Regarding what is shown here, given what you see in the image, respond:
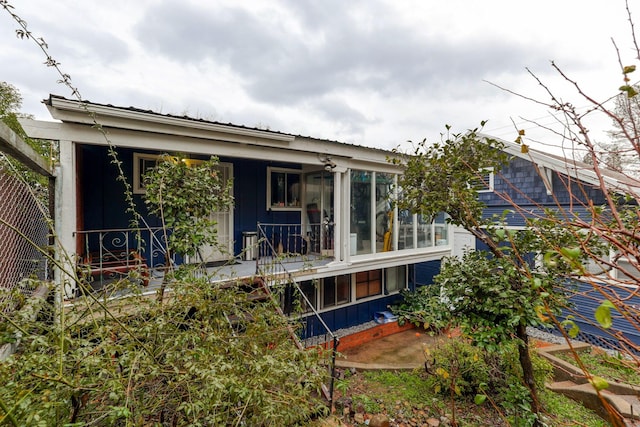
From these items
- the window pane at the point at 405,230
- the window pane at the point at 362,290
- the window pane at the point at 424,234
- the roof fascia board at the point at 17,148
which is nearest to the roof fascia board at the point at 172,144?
the roof fascia board at the point at 17,148

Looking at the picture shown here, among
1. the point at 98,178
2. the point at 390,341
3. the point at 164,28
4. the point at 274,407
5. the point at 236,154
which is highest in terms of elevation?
the point at 164,28

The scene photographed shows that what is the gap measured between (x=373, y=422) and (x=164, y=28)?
8.59m

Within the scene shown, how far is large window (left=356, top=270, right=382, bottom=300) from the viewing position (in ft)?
29.8

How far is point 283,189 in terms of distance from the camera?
8109mm

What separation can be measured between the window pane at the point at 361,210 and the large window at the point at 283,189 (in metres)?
1.99

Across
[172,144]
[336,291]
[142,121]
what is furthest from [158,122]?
[336,291]

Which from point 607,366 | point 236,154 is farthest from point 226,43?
point 607,366

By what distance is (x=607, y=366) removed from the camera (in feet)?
20.6

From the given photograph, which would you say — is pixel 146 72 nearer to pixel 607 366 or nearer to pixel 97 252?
pixel 97 252

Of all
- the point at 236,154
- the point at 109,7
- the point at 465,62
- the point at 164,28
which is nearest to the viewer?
the point at 109,7

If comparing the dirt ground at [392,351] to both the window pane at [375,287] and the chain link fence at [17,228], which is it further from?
the chain link fence at [17,228]

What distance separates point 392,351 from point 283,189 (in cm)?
539

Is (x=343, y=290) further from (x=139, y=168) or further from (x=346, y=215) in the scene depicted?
(x=139, y=168)

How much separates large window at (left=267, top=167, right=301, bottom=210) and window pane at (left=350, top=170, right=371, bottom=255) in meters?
1.99
